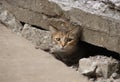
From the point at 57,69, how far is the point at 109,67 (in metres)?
0.64

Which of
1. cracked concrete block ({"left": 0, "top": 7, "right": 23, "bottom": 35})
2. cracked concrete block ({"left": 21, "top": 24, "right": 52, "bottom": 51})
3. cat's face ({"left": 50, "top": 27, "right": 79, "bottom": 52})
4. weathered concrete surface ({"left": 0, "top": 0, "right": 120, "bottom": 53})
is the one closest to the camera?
weathered concrete surface ({"left": 0, "top": 0, "right": 120, "bottom": 53})

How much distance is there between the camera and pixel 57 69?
448cm

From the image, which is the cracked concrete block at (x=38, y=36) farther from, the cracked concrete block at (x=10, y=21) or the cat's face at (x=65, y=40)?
the cat's face at (x=65, y=40)

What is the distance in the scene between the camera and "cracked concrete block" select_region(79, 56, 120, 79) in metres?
4.26

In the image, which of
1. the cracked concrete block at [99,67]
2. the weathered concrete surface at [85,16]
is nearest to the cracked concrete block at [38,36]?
the weathered concrete surface at [85,16]

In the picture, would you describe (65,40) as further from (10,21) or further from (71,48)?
(10,21)

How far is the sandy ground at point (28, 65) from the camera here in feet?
14.0

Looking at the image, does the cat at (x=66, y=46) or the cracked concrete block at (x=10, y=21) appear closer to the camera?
the cat at (x=66, y=46)

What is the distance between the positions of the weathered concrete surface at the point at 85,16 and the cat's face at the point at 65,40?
0.43 feet

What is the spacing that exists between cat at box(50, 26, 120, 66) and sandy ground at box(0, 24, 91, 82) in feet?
0.47

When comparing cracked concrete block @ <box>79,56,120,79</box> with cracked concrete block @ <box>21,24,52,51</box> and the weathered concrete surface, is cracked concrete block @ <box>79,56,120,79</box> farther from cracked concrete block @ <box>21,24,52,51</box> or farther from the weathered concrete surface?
cracked concrete block @ <box>21,24,52,51</box>

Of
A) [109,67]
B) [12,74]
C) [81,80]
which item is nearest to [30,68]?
[12,74]

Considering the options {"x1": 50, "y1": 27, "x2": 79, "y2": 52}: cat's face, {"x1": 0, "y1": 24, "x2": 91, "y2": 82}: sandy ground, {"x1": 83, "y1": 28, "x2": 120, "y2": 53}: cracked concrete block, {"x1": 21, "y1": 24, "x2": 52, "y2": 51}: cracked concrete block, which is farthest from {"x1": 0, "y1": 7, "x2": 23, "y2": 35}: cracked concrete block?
{"x1": 83, "y1": 28, "x2": 120, "y2": 53}: cracked concrete block

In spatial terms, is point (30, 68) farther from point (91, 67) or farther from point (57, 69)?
point (91, 67)
